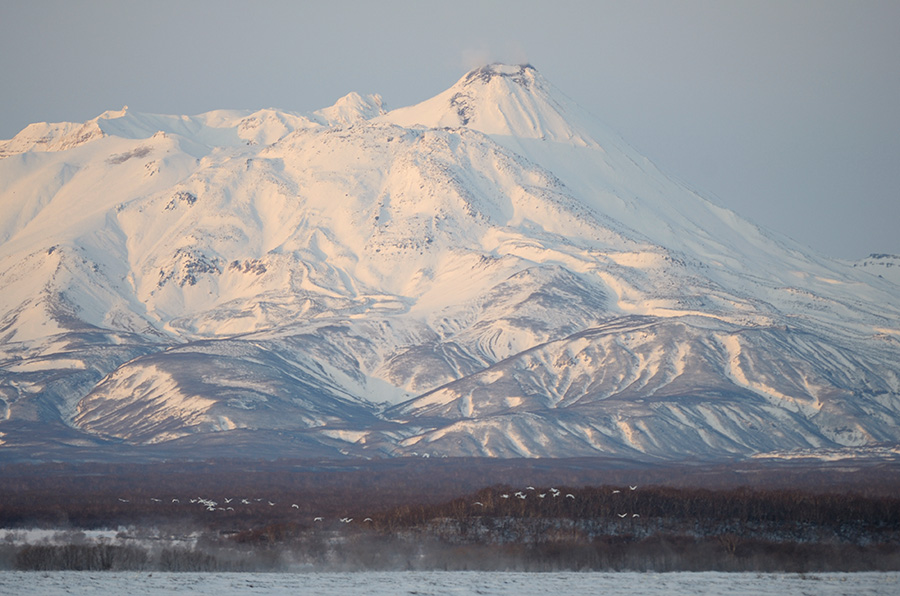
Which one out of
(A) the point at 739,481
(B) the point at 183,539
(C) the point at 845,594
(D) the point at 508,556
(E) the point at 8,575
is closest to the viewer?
(C) the point at 845,594

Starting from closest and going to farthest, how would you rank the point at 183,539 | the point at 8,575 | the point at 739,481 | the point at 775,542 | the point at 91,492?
the point at 8,575
the point at 775,542
the point at 183,539
the point at 91,492
the point at 739,481

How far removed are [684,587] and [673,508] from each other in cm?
3934

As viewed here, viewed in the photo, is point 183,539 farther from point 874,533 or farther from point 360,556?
point 874,533

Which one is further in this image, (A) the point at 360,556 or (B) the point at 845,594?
(A) the point at 360,556

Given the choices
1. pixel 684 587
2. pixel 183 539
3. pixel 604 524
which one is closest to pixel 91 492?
pixel 183 539

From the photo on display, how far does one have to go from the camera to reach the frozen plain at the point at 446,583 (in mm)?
68188

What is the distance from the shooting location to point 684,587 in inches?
2763

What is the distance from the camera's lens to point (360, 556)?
90.6m

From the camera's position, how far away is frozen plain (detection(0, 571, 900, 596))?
6819 cm

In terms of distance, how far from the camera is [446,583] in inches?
2844

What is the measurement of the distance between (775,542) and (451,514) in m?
26.8

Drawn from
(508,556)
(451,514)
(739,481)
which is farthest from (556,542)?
(739,481)

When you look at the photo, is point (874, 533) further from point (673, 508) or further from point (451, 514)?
point (451, 514)

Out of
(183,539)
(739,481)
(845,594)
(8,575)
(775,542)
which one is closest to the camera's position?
(845,594)
